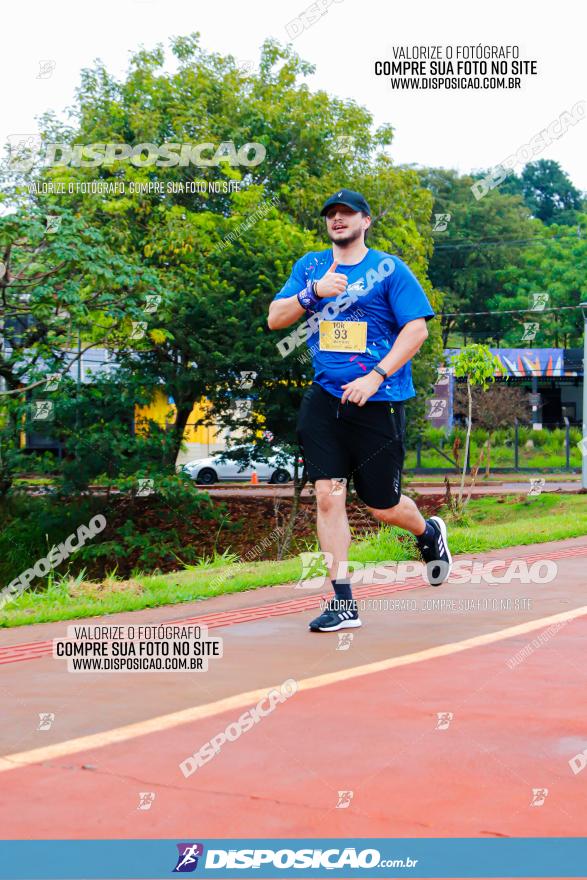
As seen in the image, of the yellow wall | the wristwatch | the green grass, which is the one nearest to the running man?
the wristwatch

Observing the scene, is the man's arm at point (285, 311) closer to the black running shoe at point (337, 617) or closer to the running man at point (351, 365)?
the running man at point (351, 365)

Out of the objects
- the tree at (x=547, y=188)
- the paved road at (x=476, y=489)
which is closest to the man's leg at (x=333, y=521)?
the paved road at (x=476, y=489)

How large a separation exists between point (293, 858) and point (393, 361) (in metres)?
3.70

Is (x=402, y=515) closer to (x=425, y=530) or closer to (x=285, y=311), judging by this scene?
(x=425, y=530)

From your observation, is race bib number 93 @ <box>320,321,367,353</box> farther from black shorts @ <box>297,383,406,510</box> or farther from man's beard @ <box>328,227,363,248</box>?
man's beard @ <box>328,227,363,248</box>

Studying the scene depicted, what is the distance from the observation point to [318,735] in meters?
3.95

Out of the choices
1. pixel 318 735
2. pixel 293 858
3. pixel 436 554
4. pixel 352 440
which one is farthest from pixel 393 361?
pixel 293 858

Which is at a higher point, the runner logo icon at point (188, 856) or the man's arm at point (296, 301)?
the man's arm at point (296, 301)

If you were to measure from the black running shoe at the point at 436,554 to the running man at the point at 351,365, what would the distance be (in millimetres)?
784

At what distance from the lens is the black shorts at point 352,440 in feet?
20.7

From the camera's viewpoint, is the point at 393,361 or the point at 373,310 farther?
the point at 373,310

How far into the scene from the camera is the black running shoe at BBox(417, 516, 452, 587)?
713 cm

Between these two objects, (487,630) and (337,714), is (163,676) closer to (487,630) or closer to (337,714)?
(337,714)

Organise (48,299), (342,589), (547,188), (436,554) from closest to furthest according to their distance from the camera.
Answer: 1. (342,589)
2. (436,554)
3. (48,299)
4. (547,188)
